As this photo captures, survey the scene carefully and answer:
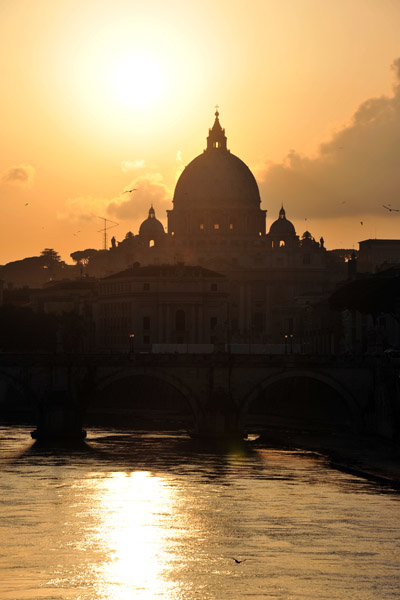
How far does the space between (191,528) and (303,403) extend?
5812 cm

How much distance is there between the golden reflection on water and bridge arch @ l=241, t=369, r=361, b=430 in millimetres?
23030

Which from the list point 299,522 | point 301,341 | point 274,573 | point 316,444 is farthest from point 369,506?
point 301,341

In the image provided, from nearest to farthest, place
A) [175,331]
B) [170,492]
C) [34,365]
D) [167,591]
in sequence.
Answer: [167,591], [170,492], [34,365], [175,331]

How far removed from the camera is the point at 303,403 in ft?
410

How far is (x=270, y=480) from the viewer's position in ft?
266

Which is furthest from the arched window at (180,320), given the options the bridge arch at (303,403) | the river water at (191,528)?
the river water at (191,528)

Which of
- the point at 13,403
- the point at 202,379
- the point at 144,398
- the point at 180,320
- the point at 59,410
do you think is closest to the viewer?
the point at 59,410

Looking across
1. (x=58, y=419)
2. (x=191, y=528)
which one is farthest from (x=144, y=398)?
(x=191, y=528)

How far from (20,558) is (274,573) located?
9236 millimetres

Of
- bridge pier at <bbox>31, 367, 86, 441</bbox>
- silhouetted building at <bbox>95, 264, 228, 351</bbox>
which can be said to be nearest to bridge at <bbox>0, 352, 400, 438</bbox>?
bridge pier at <bbox>31, 367, 86, 441</bbox>

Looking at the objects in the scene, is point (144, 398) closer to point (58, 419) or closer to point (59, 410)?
point (59, 410)

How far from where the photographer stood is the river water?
2228 inches

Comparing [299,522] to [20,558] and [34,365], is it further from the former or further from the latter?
[34,365]

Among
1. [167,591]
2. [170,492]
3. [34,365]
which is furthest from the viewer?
[34,365]
